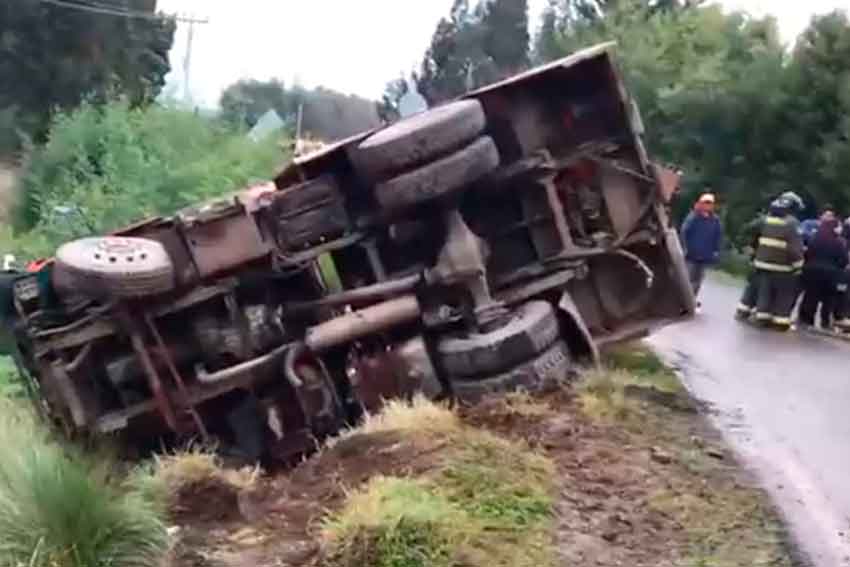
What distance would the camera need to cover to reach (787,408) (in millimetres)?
9508

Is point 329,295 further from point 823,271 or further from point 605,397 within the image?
point 823,271

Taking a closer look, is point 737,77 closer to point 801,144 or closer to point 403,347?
point 801,144

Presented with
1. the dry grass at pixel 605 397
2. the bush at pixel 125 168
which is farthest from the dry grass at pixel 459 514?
the bush at pixel 125 168

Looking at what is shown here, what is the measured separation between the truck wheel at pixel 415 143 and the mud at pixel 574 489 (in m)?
1.61

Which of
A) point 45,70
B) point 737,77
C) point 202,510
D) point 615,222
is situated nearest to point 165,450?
point 202,510

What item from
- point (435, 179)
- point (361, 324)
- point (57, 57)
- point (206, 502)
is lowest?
point (206, 502)

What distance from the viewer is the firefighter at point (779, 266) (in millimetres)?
15148

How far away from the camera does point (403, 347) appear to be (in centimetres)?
847

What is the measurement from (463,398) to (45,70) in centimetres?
3217

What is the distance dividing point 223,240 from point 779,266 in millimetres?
8036

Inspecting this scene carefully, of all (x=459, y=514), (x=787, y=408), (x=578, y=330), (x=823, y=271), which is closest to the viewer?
(x=459, y=514)

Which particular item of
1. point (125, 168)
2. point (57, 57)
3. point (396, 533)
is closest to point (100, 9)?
point (57, 57)

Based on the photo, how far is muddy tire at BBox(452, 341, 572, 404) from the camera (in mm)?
8195

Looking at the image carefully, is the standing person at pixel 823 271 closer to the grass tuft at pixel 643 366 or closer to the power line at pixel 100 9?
the grass tuft at pixel 643 366
